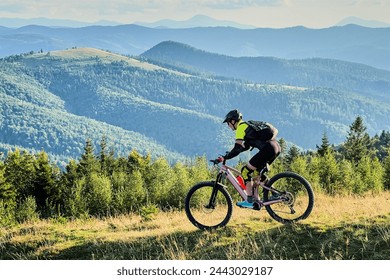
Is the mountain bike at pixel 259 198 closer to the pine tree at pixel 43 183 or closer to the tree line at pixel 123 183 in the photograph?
the tree line at pixel 123 183

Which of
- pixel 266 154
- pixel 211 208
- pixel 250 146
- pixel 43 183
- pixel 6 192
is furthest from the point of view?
pixel 43 183

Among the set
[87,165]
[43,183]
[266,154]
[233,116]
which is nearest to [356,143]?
[87,165]

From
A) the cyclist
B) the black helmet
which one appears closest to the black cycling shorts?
the cyclist

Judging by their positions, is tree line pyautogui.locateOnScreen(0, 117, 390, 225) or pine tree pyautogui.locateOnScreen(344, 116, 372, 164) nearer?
tree line pyautogui.locateOnScreen(0, 117, 390, 225)

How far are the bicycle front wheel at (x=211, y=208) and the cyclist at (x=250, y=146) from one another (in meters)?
0.72

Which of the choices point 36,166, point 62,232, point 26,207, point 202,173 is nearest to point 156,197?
point 202,173

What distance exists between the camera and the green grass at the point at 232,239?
10375 mm

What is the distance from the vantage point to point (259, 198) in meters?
11.6

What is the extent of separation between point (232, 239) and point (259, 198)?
1.23 m

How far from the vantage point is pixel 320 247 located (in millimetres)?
10438

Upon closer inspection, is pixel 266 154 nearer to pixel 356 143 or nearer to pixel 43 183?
pixel 43 183

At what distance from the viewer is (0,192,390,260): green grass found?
10.4 m

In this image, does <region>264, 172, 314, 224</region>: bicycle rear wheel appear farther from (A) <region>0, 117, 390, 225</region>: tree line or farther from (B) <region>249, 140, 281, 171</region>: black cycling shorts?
(A) <region>0, 117, 390, 225</region>: tree line

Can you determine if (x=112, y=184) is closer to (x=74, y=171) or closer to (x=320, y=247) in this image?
(x=74, y=171)
